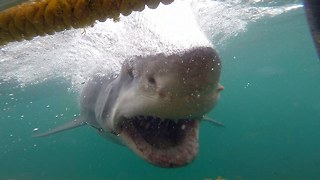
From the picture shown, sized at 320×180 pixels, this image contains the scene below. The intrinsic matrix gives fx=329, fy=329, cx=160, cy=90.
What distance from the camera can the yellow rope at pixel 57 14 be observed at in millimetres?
1988

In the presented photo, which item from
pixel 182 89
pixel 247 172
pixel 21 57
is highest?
pixel 182 89

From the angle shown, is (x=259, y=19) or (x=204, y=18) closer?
(x=204, y=18)

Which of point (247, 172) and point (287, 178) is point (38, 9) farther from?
point (247, 172)

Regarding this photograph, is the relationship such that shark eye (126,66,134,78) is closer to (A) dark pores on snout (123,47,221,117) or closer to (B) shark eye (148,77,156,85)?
(A) dark pores on snout (123,47,221,117)

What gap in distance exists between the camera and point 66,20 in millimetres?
2080

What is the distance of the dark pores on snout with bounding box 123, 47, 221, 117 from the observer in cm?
269

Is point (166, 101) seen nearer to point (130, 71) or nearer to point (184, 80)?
point (184, 80)

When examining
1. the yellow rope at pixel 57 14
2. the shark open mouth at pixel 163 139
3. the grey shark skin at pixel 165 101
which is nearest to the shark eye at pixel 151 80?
the grey shark skin at pixel 165 101

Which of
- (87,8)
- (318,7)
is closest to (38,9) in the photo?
(87,8)

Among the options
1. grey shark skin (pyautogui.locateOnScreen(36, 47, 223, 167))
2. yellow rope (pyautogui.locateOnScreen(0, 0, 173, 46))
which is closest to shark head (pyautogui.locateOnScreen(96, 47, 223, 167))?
grey shark skin (pyautogui.locateOnScreen(36, 47, 223, 167))

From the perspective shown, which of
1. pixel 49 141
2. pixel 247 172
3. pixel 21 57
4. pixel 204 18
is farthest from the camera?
pixel 49 141

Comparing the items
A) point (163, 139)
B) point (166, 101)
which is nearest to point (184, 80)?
point (166, 101)

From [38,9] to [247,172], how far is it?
1207 inches

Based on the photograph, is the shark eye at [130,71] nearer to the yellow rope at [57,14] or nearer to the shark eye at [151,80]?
the shark eye at [151,80]
